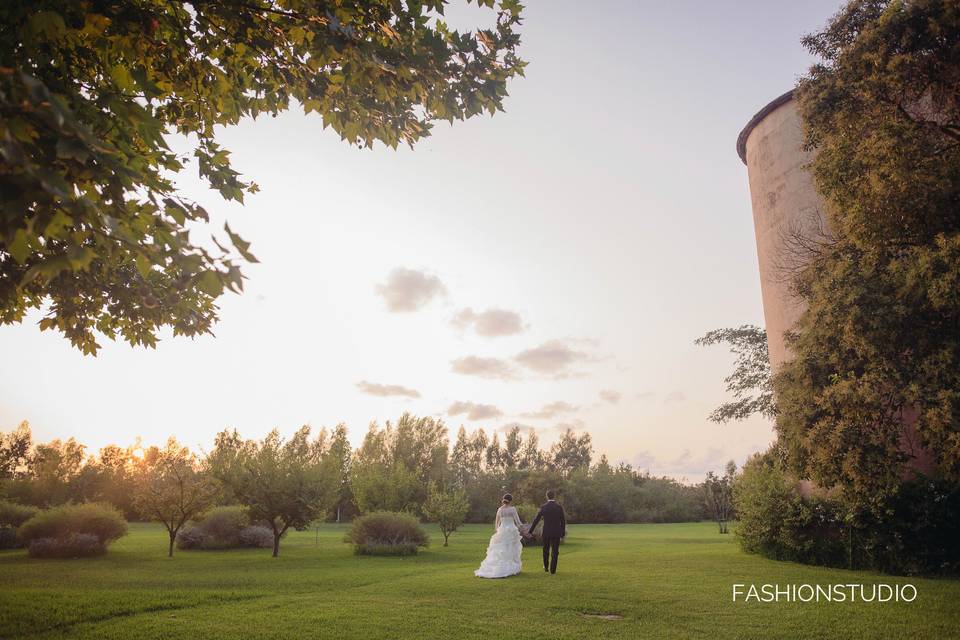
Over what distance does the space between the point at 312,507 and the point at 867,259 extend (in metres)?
19.8

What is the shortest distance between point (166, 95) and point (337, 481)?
68.6ft

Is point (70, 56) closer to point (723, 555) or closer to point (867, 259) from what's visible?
point (867, 259)

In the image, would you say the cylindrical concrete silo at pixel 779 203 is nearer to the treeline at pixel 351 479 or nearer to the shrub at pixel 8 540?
the treeline at pixel 351 479

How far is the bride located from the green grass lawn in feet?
1.38

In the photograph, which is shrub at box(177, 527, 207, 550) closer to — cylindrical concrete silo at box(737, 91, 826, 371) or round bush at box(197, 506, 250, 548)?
round bush at box(197, 506, 250, 548)

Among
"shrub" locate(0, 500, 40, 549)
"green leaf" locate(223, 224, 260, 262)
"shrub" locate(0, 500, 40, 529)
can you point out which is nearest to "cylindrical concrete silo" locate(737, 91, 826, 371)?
"green leaf" locate(223, 224, 260, 262)

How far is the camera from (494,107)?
5961 mm

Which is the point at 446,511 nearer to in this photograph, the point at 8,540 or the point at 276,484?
the point at 276,484

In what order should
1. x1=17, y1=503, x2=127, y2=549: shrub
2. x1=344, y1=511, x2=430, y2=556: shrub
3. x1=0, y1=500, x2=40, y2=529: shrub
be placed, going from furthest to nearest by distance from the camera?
x1=0, y1=500, x2=40, y2=529: shrub
x1=344, y1=511, x2=430, y2=556: shrub
x1=17, y1=503, x2=127, y2=549: shrub

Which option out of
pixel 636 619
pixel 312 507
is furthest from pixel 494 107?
pixel 312 507

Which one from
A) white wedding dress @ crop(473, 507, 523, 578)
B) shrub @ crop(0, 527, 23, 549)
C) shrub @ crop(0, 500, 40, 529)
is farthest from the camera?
shrub @ crop(0, 500, 40, 529)

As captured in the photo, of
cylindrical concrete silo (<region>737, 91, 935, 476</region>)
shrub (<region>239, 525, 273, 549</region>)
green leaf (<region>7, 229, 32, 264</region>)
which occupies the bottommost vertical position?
shrub (<region>239, 525, 273, 549</region>)

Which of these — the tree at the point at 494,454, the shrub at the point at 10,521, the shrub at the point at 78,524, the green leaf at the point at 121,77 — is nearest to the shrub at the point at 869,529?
the green leaf at the point at 121,77

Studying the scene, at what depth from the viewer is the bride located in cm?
1395
